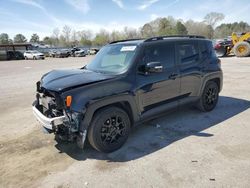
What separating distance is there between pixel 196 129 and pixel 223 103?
2.17 metres

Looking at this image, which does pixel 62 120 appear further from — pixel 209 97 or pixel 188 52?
pixel 209 97

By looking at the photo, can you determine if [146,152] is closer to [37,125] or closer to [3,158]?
[3,158]

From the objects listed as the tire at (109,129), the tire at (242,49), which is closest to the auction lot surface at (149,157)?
the tire at (109,129)

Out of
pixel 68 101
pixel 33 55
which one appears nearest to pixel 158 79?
pixel 68 101

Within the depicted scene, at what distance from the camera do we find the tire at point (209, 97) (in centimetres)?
535

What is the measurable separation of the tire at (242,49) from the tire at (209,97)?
15.3m

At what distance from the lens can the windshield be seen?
405 cm

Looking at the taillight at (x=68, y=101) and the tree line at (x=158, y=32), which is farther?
the tree line at (x=158, y=32)

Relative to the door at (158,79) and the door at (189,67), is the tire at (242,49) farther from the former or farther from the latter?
the door at (158,79)

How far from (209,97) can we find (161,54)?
1.95 metres

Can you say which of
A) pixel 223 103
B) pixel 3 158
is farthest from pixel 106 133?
pixel 223 103

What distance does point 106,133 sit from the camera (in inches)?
146

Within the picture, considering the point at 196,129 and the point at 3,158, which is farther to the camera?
the point at 196,129

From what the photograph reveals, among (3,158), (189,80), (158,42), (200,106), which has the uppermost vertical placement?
(158,42)
